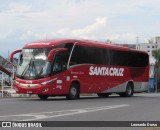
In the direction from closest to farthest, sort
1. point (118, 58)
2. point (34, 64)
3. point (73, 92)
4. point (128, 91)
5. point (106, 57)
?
1. point (34, 64)
2. point (73, 92)
3. point (106, 57)
4. point (118, 58)
5. point (128, 91)

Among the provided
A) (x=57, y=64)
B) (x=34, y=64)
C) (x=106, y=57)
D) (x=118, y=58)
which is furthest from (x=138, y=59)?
(x=34, y=64)

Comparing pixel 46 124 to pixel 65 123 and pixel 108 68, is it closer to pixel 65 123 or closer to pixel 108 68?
pixel 65 123

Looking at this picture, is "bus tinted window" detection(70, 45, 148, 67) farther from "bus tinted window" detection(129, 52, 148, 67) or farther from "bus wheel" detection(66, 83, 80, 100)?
"bus wheel" detection(66, 83, 80, 100)

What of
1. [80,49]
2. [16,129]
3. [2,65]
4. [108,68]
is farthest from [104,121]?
[2,65]

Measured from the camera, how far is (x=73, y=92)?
26.3 meters

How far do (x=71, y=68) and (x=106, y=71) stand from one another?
436 cm

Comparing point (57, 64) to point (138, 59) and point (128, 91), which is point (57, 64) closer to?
point (128, 91)

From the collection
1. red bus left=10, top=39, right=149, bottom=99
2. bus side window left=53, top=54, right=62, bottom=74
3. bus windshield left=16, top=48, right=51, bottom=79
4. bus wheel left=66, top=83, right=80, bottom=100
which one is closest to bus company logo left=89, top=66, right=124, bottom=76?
red bus left=10, top=39, right=149, bottom=99

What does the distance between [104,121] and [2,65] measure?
37224 millimetres

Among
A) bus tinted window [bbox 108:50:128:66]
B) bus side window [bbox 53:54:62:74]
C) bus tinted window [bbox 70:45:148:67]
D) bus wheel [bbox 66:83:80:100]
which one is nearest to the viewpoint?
bus side window [bbox 53:54:62:74]

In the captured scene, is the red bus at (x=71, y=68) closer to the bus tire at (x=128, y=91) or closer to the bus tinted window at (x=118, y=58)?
the bus tinted window at (x=118, y=58)

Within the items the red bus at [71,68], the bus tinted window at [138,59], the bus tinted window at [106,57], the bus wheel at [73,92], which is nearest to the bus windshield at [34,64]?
the red bus at [71,68]

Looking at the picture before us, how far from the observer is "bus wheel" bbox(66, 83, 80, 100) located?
85.5 feet

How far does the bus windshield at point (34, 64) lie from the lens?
2452 centimetres
